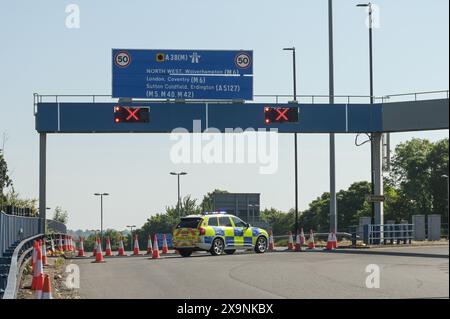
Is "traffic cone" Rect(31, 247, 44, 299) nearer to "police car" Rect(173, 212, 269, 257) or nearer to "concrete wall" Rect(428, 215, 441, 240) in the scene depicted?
"police car" Rect(173, 212, 269, 257)

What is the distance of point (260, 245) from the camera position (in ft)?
120

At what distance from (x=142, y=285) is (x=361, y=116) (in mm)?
26770

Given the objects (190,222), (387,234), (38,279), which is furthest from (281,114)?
(38,279)

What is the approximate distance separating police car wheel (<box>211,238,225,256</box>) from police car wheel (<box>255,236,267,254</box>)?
7.50 ft

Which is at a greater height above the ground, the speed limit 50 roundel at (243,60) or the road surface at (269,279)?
the speed limit 50 roundel at (243,60)

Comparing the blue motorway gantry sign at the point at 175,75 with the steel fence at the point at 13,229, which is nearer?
the steel fence at the point at 13,229

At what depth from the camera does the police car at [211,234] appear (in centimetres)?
3384

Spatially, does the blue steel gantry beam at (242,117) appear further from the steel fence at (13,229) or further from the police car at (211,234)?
the police car at (211,234)

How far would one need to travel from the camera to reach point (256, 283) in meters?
19.8

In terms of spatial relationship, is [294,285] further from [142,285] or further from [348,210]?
[348,210]

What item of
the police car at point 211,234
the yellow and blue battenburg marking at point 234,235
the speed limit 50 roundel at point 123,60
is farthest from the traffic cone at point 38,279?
the speed limit 50 roundel at point 123,60

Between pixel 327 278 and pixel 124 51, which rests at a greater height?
pixel 124 51

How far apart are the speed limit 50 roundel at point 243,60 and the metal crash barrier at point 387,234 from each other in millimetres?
9223

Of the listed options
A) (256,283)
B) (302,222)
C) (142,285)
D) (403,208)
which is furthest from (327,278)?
(302,222)
